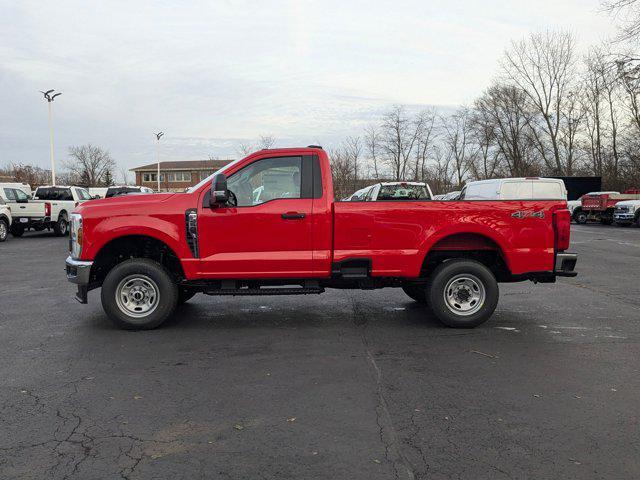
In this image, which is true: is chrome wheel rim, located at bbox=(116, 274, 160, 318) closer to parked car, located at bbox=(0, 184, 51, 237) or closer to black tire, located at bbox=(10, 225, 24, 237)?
parked car, located at bbox=(0, 184, 51, 237)

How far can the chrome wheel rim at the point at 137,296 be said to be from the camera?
20.7ft

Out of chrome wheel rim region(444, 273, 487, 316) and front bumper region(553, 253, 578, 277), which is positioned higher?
front bumper region(553, 253, 578, 277)

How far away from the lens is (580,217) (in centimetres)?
3272

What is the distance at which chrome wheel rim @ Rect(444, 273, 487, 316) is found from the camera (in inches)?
253

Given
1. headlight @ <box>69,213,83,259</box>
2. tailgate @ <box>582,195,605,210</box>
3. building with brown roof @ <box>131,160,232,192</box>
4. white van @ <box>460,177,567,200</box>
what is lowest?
headlight @ <box>69,213,83,259</box>

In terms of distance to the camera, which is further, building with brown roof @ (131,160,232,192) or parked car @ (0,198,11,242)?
building with brown roof @ (131,160,232,192)

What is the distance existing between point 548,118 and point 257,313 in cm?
5446

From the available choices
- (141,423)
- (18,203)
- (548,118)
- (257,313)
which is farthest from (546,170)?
(141,423)

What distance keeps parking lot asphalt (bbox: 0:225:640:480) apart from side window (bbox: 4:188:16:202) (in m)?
15.5

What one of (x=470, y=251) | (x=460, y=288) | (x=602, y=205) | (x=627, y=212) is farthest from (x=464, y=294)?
(x=602, y=205)

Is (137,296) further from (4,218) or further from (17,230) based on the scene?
(17,230)

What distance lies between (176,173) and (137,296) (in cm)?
9663

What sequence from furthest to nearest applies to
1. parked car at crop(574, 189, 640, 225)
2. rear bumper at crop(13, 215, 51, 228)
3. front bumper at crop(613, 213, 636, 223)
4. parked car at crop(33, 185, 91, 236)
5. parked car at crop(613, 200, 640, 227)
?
parked car at crop(574, 189, 640, 225)
front bumper at crop(613, 213, 636, 223)
parked car at crop(613, 200, 640, 227)
parked car at crop(33, 185, 91, 236)
rear bumper at crop(13, 215, 51, 228)

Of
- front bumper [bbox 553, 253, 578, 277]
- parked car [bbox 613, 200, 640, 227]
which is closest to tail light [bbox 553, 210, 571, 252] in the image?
front bumper [bbox 553, 253, 578, 277]
